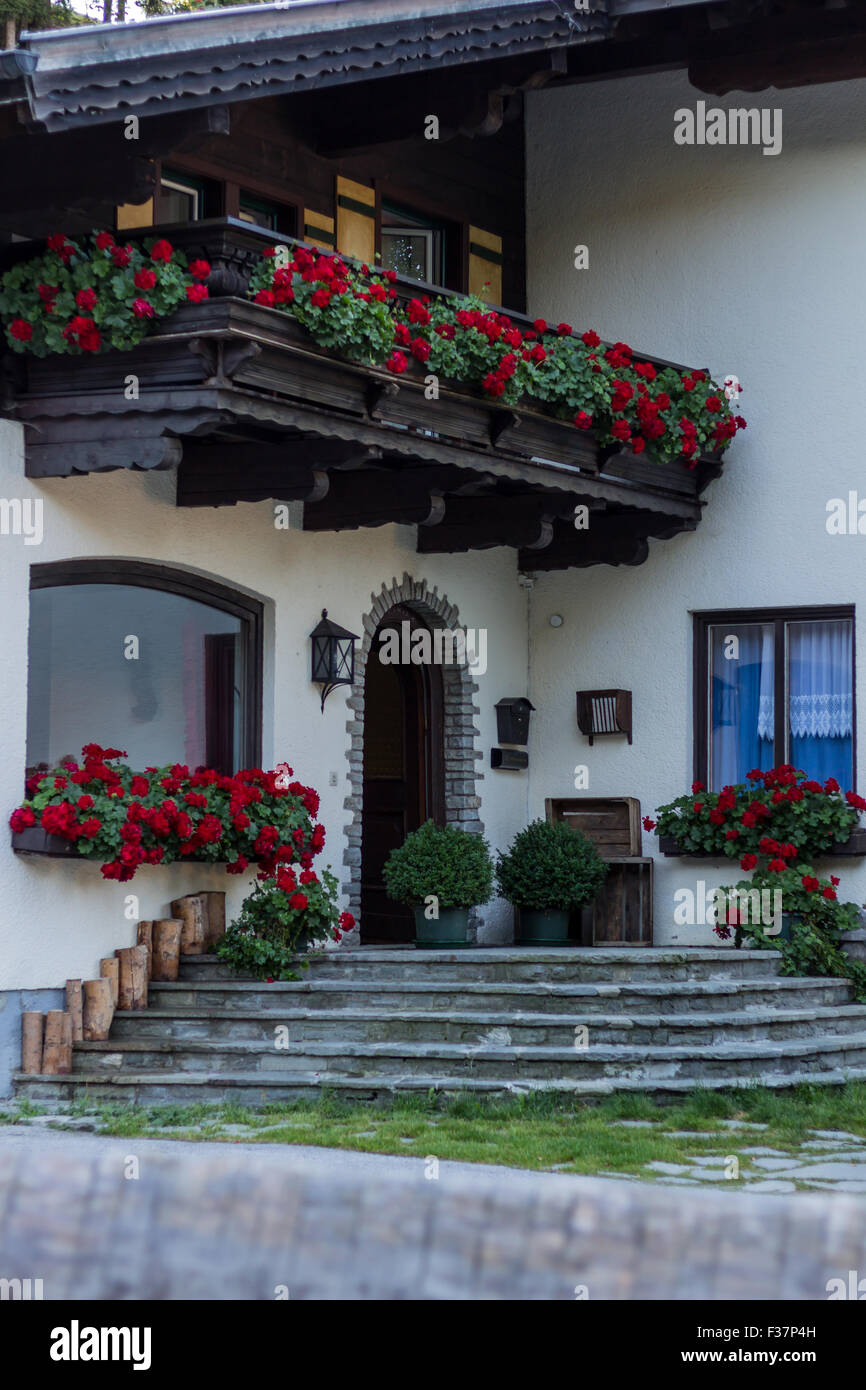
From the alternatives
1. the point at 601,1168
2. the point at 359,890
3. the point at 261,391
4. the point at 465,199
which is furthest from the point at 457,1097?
the point at 465,199

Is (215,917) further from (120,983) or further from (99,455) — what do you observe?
(99,455)

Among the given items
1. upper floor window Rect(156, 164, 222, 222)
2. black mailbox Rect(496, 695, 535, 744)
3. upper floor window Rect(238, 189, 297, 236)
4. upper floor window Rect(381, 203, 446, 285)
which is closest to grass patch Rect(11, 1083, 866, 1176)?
black mailbox Rect(496, 695, 535, 744)

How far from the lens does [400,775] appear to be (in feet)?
41.3

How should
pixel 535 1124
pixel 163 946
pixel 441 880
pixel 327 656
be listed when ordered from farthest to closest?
pixel 327 656 < pixel 441 880 < pixel 163 946 < pixel 535 1124

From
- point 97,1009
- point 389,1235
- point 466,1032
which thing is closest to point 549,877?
point 466,1032

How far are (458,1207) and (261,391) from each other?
6.44m

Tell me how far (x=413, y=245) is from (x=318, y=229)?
4.07 ft

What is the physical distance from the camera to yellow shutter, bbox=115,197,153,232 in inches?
399

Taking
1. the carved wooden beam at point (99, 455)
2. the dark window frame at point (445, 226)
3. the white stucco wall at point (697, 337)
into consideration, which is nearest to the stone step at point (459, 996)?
the white stucco wall at point (697, 337)

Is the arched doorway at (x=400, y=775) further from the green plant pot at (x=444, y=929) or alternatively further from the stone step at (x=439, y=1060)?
the stone step at (x=439, y=1060)

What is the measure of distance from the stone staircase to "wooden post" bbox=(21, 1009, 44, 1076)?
0.09 m

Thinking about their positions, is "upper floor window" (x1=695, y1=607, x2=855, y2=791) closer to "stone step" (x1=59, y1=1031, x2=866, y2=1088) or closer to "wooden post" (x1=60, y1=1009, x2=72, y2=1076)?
"stone step" (x1=59, y1=1031, x2=866, y2=1088)

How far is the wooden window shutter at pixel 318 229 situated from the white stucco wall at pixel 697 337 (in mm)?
2128

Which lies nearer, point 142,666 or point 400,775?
point 142,666
